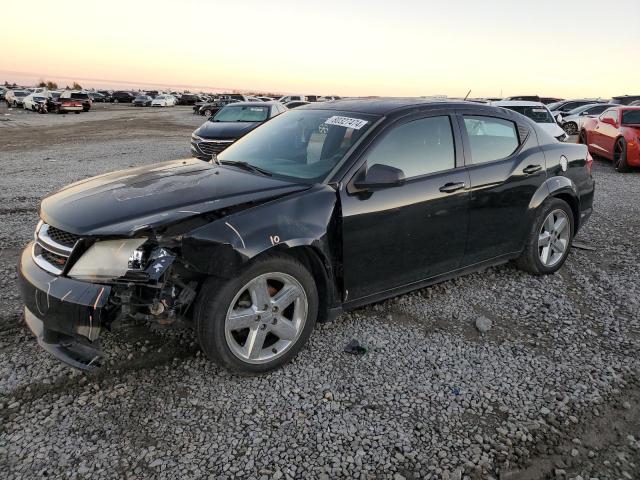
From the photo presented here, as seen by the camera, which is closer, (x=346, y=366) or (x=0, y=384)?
(x=0, y=384)

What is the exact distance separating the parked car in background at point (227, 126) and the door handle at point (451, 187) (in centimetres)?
617

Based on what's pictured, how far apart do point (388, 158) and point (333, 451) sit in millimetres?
1997

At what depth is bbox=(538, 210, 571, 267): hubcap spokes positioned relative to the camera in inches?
185

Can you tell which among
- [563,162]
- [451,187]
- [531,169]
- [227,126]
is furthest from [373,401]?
[227,126]

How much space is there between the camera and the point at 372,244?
3379 mm

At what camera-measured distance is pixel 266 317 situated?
9.94 ft

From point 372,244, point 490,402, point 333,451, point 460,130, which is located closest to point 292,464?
Answer: point 333,451

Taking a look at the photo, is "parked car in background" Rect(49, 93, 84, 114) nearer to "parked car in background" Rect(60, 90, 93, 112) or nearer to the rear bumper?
"parked car in background" Rect(60, 90, 93, 112)

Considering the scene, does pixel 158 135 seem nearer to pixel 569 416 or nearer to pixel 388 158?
pixel 388 158

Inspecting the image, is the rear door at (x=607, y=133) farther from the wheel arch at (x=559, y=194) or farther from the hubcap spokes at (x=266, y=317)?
the hubcap spokes at (x=266, y=317)

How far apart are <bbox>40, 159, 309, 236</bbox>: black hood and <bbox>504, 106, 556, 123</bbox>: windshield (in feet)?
37.9

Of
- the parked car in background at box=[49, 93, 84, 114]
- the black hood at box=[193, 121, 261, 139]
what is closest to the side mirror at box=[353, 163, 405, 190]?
the black hood at box=[193, 121, 261, 139]

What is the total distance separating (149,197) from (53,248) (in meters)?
0.63

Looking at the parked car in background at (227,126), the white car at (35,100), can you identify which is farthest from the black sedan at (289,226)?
the white car at (35,100)
